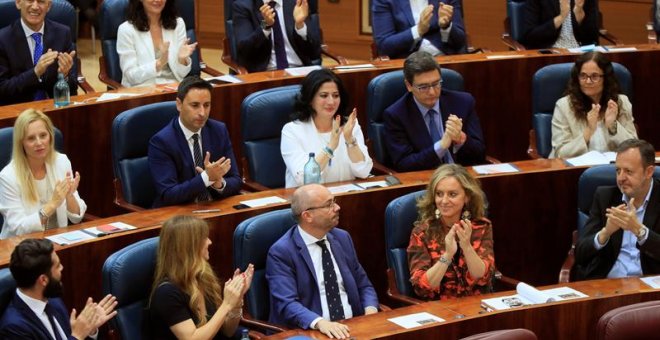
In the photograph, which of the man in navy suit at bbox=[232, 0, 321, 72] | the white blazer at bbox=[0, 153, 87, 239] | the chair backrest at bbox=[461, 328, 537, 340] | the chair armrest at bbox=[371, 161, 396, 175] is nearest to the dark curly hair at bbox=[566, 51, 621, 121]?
the chair armrest at bbox=[371, 161, 396, 175]

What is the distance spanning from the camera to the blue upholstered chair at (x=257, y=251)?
4.20 m

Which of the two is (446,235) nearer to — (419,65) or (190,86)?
(419,65)

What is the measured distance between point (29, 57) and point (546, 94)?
238cm

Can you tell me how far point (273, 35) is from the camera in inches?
252

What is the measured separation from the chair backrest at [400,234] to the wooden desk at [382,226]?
0.29 meters

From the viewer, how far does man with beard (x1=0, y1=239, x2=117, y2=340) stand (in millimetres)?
3629

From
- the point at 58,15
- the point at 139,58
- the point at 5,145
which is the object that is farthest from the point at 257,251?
the point at 58,15

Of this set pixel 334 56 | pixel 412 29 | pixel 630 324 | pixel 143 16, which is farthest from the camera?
pixel 334 56

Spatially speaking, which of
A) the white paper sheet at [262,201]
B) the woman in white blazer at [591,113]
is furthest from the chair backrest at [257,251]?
the woman in white blazer at [591,113]

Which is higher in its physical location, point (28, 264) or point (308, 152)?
point (308, 152)

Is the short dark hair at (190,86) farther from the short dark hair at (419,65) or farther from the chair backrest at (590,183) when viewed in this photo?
the chair backrest at (590,183)

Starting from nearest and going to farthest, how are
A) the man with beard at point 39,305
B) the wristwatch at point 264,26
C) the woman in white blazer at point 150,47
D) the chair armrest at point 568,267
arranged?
the man with beard at point 39,305 → the chair armrest at point 568,267 → the woman in white blazer at point 150,47 → the wristwatch at point 264,26

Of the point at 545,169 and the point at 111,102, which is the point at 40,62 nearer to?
the point at 111,102

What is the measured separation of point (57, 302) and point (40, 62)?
1.92m
